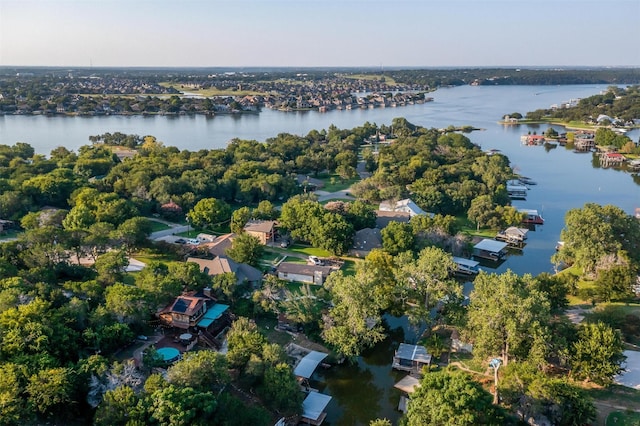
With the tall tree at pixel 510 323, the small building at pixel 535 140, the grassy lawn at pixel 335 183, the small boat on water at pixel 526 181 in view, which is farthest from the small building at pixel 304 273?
the small building at pixel 535 140

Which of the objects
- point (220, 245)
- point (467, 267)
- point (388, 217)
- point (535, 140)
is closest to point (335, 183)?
point (388, 217)

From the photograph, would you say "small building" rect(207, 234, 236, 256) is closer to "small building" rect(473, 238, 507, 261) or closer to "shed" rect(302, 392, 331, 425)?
"shed" rect(302, 392, 331, 425)

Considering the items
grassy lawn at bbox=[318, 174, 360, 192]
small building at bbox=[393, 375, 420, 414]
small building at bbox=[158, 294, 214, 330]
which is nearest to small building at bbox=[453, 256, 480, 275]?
small building at bbox=[393, 375, 420, 414]

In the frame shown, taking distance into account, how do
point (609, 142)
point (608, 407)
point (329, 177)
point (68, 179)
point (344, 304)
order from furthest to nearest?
point (609, 142) < point (329, 177) < point (68, 179) < point (344, 304) < point (608, 407)

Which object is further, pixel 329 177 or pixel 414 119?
pixel 414 119

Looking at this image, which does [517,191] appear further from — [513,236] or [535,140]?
[535,140]

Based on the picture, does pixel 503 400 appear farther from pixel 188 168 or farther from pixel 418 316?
pixel 188 168

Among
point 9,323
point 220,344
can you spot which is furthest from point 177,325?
point 9,323
